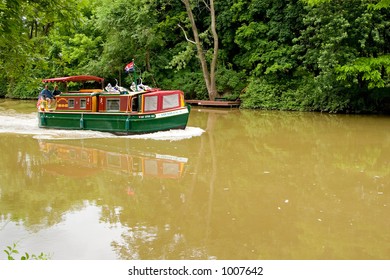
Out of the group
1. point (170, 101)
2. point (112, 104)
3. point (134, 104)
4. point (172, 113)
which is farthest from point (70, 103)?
point (172, 113)

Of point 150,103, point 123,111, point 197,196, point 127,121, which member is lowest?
point 197,196

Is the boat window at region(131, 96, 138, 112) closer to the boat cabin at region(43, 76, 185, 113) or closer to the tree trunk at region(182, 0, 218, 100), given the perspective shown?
the boat cabin at region(43, 76, 185, 113)

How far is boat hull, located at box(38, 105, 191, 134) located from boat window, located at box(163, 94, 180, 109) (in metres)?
0.43

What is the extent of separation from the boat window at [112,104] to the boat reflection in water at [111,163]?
3.25 metres

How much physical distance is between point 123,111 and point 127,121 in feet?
1.80

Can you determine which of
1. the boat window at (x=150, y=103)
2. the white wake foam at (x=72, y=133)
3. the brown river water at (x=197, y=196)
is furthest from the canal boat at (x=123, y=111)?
the brown river water at (x=197, y=196)

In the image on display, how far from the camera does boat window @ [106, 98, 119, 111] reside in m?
17.1

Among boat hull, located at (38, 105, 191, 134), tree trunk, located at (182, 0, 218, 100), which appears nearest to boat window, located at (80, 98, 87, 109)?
boat hull, located at (38, 105, 191, 134)

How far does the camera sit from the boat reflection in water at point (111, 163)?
11.0 m

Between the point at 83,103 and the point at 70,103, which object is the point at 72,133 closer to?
the point at 83,103

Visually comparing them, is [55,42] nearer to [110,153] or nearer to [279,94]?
[279,94]

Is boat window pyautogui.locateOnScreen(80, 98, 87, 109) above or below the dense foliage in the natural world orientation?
below

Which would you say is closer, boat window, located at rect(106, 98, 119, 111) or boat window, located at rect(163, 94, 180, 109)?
boat window, located at rect(163, 94, 180, 109)

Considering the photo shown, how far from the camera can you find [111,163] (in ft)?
39.7
